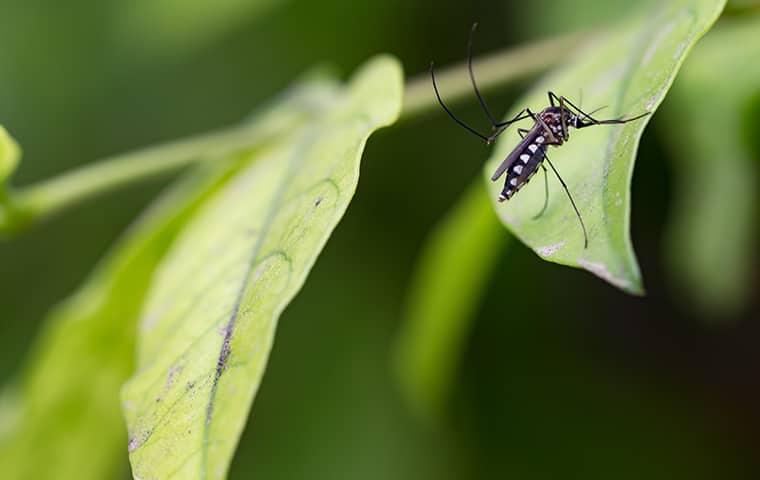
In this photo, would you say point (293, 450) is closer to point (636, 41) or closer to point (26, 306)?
point (26, 306)

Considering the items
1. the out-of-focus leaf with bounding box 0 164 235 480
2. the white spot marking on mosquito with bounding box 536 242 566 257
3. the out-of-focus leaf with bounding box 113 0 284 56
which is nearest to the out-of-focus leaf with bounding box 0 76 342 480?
the out-of-focus leaf with bounding box 0 164 235 480

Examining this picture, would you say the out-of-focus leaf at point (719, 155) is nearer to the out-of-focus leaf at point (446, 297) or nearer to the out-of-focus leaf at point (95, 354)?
the out-of-focus leaf at point (446, 297)

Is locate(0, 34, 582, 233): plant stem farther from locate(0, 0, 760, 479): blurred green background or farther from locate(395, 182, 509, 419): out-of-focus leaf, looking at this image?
locate(0, 0, 760, 479): blurred green background

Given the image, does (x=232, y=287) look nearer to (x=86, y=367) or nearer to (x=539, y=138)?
(x=539, y=138)

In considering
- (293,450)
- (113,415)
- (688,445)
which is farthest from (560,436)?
(113,415)

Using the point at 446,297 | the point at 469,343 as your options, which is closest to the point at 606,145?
the point at 446,297

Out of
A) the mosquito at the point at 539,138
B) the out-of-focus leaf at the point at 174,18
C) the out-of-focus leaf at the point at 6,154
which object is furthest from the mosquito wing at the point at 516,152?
the out-of-focus leaf at the point at 174,18
